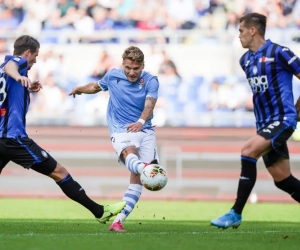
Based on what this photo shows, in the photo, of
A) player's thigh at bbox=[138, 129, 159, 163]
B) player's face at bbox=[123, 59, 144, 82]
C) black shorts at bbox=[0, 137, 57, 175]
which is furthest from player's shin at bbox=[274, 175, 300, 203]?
black shorts at bbox=[0, 137, 57, 175]

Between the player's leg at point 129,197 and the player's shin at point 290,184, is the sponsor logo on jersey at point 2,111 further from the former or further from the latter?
the player's shin at point 290,184

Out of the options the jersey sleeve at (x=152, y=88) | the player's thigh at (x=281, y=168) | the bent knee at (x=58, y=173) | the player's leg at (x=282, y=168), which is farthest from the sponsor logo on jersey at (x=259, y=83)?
the bent knee at (x=58, y=173)

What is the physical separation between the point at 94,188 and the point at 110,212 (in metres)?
7.08

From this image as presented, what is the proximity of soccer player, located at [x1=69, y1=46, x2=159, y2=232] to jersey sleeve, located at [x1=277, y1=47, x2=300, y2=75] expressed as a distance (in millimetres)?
1316

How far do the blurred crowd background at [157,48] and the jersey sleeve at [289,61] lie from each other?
28.6 feet

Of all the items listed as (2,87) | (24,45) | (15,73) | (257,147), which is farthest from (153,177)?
(24,45)

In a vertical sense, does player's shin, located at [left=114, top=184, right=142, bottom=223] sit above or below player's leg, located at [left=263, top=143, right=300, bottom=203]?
below

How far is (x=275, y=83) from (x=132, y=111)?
1496 mm

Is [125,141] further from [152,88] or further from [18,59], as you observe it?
[18,59]

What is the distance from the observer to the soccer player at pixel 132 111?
750cm

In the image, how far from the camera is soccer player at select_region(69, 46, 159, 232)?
750 cm

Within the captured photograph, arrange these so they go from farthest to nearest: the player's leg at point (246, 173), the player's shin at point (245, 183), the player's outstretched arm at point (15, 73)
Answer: the player's shin at point (245, 183)
the player's leg at point (246, 173)
the player's outstretched arm at point (15, 73)

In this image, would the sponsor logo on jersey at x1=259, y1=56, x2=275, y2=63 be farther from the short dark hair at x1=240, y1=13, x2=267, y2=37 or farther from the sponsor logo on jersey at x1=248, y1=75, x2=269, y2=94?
the short dark hair at x1=240, y1=13, x2=267, y2=37

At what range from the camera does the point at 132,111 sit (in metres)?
7.72
